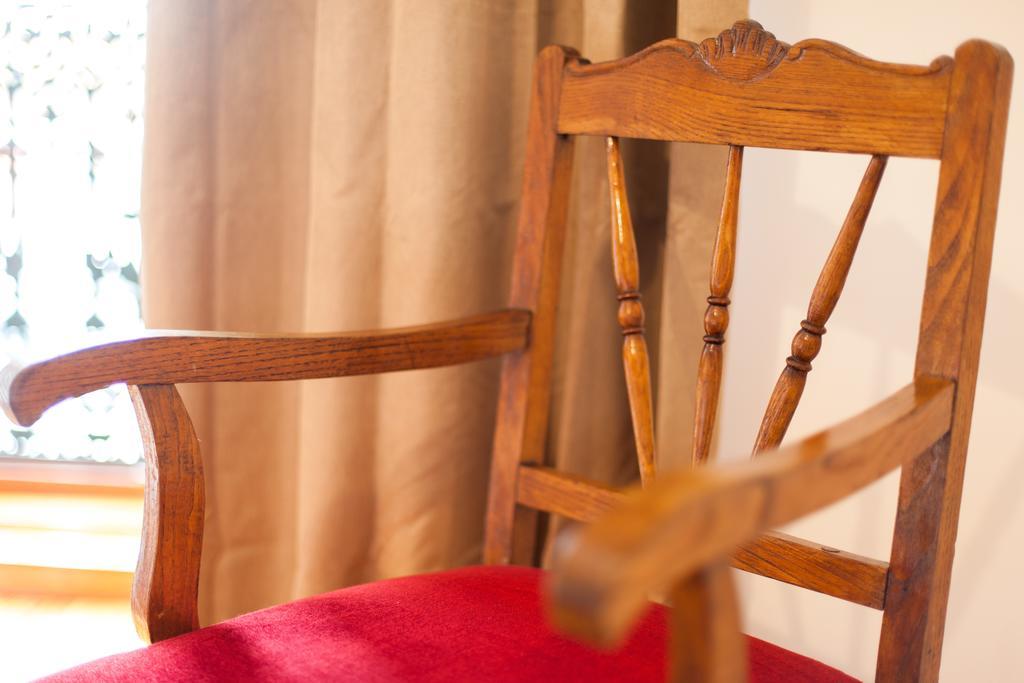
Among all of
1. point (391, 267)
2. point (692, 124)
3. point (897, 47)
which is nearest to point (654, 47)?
point (692, 124)

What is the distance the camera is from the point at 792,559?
0.78m

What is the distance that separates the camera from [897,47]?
96 cm

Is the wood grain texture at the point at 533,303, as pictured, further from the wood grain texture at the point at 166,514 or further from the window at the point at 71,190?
the window at the point at 71,190

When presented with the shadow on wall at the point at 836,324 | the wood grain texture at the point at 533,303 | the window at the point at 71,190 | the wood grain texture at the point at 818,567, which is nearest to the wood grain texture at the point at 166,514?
the wood grain texture at the point at 533,303

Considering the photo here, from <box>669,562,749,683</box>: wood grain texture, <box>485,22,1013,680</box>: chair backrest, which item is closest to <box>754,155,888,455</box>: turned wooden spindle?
<box>485,22,1013,680</box>: chair backrest

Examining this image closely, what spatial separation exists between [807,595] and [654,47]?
2.06 ft

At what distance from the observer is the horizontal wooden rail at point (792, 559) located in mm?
736

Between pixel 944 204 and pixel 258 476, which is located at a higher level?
pixel 944 204

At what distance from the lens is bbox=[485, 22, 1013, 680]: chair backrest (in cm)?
70

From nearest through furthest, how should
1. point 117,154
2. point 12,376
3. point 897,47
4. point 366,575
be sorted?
point 12,376 < point 897,47 < point 366,575 < point 117,154

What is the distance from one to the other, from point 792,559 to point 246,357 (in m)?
0.46

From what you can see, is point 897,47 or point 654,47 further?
point 897,47

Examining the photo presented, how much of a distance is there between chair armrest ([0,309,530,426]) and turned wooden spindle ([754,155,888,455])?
269mm

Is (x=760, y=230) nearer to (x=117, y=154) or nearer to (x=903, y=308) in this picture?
(x=903, y=308)
